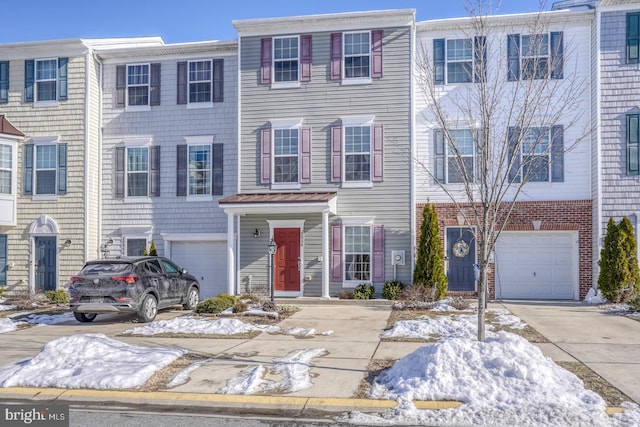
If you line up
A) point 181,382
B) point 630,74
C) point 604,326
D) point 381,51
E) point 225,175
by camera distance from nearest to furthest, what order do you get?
point 181,382 < point 604,326 < point 630,74 < point 381,51 < point 225,175

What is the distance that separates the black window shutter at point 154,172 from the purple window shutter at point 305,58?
5.68 metres

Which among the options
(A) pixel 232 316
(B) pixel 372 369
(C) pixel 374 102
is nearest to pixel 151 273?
(A) pixel 232 316

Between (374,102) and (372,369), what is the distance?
11.2 m

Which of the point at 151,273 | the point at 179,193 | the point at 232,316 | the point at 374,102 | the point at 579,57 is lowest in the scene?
the point at 232,316

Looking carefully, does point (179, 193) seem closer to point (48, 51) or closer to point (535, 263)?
point (48, 51)

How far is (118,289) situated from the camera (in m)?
12.2

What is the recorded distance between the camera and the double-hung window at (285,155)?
17.9 meters

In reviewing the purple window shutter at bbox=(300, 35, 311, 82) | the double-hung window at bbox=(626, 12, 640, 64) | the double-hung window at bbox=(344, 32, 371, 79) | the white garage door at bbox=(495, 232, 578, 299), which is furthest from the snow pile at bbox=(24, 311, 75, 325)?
the double-hung window at bbox=(626, 12, 640, 64)

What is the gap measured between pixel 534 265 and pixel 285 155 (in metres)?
8.57

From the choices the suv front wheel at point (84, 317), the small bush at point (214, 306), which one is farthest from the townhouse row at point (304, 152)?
the suv front wheel at point (84, 317)

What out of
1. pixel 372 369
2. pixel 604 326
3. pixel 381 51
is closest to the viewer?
pixel 372 369

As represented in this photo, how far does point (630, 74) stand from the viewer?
53.3 feet

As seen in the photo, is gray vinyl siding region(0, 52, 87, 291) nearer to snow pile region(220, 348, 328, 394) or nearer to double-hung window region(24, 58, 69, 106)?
double-hung window region(24, 58, 69, 106)

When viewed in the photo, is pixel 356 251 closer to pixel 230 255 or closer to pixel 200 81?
pixel 230 255
